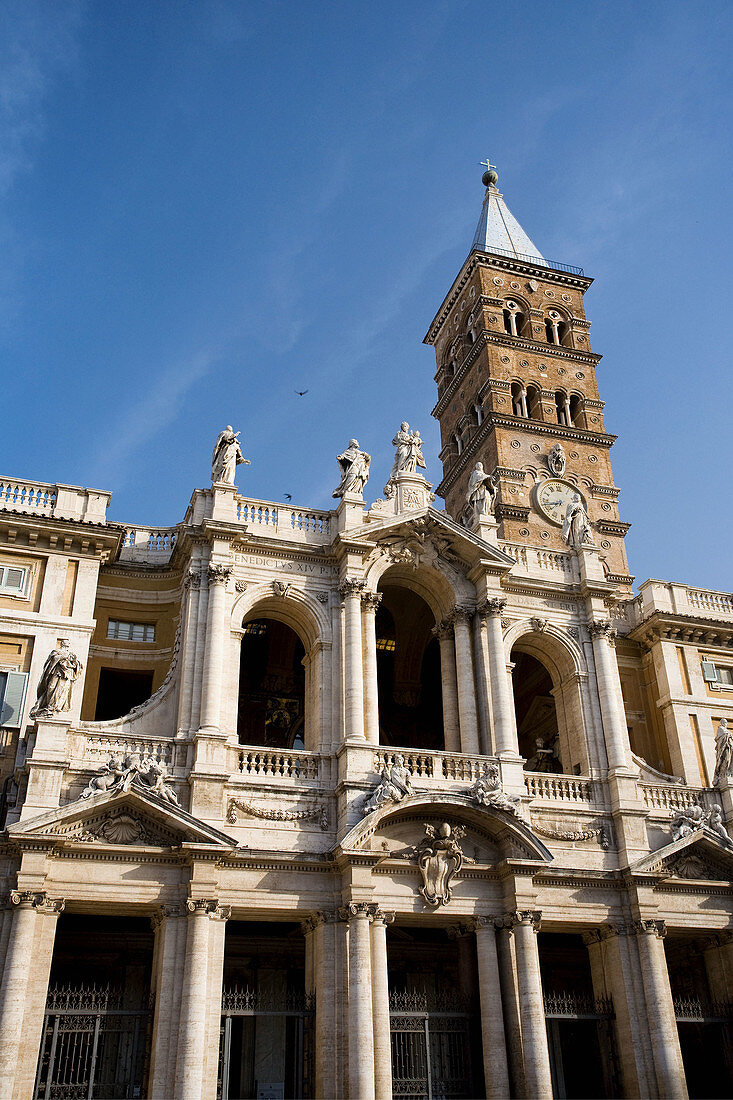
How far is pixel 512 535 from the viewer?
141ft

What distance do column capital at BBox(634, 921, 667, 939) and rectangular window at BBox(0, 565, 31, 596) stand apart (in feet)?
57.2

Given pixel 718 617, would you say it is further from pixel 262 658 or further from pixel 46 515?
pixel 46 515

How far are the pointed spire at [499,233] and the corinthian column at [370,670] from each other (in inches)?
1195

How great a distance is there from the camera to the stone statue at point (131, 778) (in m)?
22.6

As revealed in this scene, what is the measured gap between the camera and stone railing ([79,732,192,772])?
77.5 ft

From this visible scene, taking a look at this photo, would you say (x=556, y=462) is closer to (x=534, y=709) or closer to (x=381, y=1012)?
(x=534, y=709)

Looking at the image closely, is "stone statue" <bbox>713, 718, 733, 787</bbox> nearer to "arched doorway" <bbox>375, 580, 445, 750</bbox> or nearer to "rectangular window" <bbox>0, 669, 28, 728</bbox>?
"arched doorway" <bbox>375, 580, 445, 750</bbox>

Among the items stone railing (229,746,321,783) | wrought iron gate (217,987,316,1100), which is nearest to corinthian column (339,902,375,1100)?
wrought iron gate (217,987,316,1100)

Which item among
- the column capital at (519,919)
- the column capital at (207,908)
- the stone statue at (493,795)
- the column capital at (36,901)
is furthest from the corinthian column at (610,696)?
the column capital at (36,901)

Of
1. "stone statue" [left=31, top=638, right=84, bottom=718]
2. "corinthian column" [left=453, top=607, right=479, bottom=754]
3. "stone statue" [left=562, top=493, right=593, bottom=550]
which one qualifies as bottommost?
"stone statue" [left=31, top=638, right=84, bottom=718]

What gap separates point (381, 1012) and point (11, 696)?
1119 cm

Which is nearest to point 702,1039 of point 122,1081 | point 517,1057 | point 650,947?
point 650,947

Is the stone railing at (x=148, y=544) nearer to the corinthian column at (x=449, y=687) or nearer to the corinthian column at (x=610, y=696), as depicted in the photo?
the corinthian column at (x=449, y=687)

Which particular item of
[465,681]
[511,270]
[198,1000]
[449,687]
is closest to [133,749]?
[198,1000]
